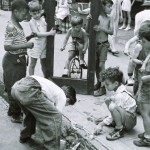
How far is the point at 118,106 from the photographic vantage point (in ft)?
15.3

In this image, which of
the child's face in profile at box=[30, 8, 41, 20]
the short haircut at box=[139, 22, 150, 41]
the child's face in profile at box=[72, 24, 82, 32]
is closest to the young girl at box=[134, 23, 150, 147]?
the short haircut at box=[139, 22, 150, 41]

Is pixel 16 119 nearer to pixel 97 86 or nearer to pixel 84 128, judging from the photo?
pixel 84 128

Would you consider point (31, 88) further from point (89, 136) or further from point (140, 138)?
point (140, 138)

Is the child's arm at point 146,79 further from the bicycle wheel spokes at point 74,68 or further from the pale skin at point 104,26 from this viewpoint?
the bicycle wheel spokes at point 74,68

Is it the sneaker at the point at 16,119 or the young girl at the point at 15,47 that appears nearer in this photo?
the young girl at the point at 15,47

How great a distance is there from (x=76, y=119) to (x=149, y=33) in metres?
1.78

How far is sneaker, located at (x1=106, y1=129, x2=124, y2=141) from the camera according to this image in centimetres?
464

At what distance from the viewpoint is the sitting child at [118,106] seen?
466 centimetres

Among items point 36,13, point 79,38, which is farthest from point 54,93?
point 79,38

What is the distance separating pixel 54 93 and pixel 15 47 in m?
1.06

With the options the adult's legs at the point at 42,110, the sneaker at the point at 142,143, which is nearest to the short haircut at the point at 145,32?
the sneaker at the point at 142,143

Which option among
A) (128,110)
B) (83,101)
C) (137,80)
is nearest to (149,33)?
(128,110)

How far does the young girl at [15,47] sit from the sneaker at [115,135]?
4.63 feet

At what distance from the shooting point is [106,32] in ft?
20.5
